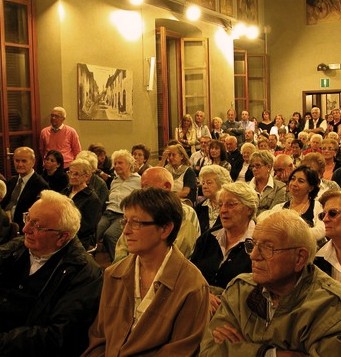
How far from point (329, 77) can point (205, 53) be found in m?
5.61

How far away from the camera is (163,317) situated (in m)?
2.49

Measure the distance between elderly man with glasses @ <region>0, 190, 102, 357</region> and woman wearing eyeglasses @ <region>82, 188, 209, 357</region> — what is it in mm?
117

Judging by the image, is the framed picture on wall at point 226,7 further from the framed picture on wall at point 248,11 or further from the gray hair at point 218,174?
the gray hair at point 218,174

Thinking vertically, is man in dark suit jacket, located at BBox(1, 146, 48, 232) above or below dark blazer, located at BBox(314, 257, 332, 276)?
above

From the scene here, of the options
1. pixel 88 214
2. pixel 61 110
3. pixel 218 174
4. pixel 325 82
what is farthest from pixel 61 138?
pixel 325 82

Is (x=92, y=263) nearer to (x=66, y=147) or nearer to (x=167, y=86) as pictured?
(x=66, y=147)

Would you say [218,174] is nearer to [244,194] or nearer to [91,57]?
[244,194]

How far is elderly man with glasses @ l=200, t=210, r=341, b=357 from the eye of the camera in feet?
7.07

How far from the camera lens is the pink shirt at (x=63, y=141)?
852 centimetres

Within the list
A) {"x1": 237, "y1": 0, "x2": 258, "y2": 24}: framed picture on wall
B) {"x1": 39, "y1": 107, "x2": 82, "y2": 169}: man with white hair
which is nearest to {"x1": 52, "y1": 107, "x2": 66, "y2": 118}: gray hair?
{"x1": 39, "y1": 107, "x2": 82, "y2": 169}: man with white hair

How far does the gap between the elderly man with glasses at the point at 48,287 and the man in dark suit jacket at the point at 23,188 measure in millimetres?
3054

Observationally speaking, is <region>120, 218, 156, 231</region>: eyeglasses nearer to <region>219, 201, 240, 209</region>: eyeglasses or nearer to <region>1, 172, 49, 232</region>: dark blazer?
<region>219, 201, 240, 209</region>: eyeglasses

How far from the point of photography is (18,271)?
2971 millimetres

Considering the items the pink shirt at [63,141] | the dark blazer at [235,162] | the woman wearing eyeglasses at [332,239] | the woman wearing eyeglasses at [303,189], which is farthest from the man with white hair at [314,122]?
the woman wearing eyeglasses at [332,239]
